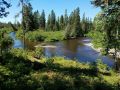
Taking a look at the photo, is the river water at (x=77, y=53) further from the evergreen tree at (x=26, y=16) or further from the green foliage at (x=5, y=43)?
the green foliage at (x=5, y=43)

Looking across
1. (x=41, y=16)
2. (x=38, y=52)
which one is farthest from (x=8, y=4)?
(x=41, y=16)

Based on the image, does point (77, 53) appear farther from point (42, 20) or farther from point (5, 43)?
point (42, 20)

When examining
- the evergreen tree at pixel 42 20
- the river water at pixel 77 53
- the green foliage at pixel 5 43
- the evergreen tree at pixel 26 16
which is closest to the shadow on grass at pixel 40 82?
the green foliage at pixel 5 43

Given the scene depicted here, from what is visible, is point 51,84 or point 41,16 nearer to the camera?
point 51,84

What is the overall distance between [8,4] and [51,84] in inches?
255

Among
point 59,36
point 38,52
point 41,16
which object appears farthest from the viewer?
point 41,16

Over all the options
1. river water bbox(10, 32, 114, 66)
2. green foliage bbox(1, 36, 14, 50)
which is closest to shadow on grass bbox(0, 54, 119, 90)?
green foliage bbox(1, 36, 14, 50)

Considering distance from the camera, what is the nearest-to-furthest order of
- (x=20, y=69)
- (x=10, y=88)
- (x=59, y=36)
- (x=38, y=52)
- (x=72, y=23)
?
1. (x=10, y=88)
2. (x=20, y=69)
3. (x=38, y=52)
4. (x=59, y=36)
5. (x=72, y=23)

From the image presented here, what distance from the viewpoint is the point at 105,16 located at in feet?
70.2

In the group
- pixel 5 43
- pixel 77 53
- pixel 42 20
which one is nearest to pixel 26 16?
pixel 77 53

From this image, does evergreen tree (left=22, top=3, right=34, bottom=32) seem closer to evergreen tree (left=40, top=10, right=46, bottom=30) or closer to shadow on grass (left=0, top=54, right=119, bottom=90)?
shadow on grass (left=0, top=54, right=119, bottom=90)

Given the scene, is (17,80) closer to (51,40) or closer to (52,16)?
(51,40)

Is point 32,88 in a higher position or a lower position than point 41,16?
lower

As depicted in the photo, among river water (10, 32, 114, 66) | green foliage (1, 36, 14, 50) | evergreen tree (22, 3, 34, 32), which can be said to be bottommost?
river water (10, 32, 114, 66)
